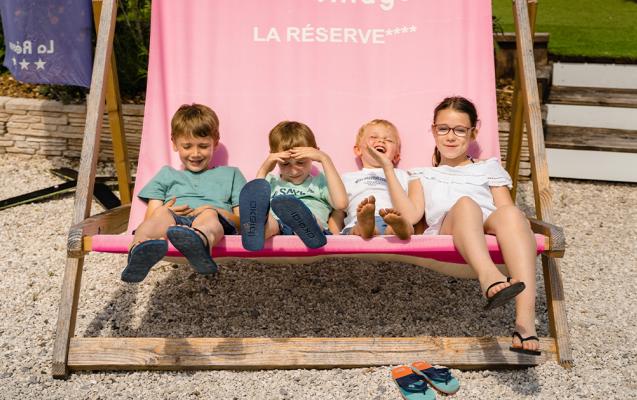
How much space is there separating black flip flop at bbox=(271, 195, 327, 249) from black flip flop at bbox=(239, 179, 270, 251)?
55 mm

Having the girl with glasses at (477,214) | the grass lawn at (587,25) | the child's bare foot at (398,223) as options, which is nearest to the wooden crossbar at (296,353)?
the girl with glasses at (477,214)

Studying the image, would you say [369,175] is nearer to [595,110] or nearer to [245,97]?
[245,97]

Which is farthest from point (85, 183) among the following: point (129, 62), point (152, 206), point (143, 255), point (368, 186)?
point (129, 62)

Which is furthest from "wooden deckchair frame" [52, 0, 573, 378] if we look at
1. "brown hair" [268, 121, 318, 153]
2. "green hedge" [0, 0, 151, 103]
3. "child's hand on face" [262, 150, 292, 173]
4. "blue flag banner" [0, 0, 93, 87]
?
"green hedge" [0, 0, 151, 103]

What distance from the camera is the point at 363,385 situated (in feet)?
8.79

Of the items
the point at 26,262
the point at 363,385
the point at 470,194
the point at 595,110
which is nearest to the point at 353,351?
the point at 363,385

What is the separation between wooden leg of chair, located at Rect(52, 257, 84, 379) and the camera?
271cm

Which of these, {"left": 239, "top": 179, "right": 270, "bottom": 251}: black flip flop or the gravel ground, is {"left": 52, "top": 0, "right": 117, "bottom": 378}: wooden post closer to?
the gravel ground

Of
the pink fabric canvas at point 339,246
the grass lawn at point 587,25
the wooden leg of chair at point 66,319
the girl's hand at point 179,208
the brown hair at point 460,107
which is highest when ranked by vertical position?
the grass lawn at point 587,25

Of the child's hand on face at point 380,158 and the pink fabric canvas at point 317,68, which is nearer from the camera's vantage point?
the child's hand on face at point 380,158

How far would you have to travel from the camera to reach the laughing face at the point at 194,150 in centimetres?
326

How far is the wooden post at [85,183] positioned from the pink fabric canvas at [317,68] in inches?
13.9

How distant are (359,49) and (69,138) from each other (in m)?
2.60

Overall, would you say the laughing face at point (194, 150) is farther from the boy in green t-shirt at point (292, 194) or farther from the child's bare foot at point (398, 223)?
the child's bare foot at point (398, 223)
